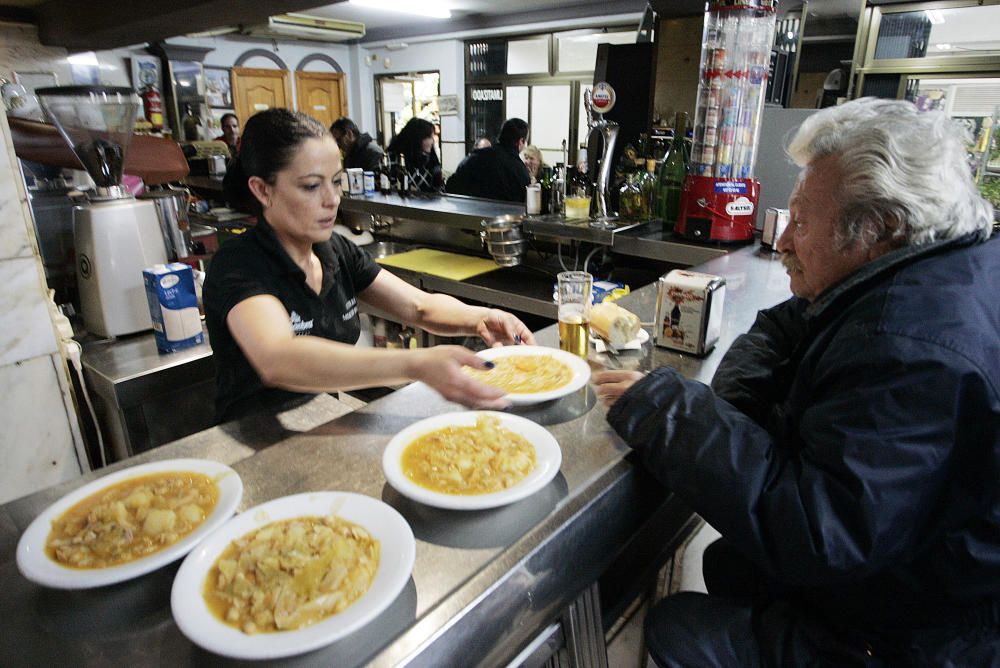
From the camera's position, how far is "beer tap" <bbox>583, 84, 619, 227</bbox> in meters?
2.96

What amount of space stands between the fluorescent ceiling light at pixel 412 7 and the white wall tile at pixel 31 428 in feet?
23.2

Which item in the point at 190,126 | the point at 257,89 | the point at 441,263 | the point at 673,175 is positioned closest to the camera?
the point at 673,175

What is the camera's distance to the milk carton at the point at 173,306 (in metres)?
1.89

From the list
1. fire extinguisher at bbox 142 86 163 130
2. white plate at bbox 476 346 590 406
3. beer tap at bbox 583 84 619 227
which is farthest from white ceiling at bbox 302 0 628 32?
white plate at bbox 476 346 590 406

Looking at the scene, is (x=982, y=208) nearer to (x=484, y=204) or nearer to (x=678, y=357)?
(x=678, y=357)

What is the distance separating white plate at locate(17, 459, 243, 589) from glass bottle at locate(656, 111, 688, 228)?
2.53 m

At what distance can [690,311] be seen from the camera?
1.62 metres

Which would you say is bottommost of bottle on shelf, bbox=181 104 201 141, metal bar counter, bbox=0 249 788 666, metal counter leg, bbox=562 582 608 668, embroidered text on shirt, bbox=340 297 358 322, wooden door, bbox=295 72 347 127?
metal counter leg, bbox=562 582 608 668

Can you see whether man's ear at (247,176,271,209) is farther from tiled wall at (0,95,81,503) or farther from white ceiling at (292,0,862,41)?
white ceiling at (292,0,862,41)

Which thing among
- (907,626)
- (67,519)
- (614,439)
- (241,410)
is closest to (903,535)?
(907,626)

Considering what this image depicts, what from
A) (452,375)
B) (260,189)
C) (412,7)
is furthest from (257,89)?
(452,375)

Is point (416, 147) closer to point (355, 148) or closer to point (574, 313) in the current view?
point (355, 148)

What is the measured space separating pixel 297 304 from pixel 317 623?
1100 mm

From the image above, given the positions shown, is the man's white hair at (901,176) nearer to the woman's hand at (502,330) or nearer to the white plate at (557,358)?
the white plate at (557,358)
